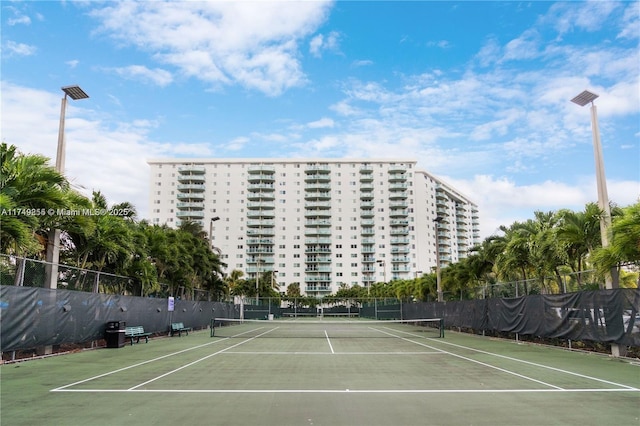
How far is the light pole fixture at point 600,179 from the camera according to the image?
54.7ft

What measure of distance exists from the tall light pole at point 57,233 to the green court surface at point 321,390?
2.74 m

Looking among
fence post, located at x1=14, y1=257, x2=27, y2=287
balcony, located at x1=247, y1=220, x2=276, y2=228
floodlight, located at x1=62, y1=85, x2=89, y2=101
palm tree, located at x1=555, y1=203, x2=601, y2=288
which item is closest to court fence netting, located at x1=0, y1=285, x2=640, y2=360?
fence post, located at x1=14, y1=257, x2=27, y2=287

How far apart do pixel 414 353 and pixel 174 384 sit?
977 centimetres

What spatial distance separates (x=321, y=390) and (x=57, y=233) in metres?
11.8

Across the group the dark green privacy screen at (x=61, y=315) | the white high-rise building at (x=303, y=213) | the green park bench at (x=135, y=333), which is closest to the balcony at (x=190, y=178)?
the white high-rise building at (x=303, y=213)

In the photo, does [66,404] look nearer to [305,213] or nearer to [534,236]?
[534,236]

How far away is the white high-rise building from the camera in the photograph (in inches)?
4722

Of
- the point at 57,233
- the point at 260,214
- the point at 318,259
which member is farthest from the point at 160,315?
the point at 260,214

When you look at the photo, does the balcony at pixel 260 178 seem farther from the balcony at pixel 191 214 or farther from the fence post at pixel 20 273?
the fence post at pixel 20 273

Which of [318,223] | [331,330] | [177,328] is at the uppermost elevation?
[318,223]

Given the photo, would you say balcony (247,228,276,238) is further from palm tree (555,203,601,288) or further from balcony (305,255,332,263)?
palm tree (555,203,601,288)

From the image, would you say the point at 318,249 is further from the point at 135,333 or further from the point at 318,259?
the point at 135,333

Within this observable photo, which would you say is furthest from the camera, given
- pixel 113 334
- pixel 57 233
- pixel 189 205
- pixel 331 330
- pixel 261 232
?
pixel 261 232

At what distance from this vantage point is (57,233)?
1700cm
